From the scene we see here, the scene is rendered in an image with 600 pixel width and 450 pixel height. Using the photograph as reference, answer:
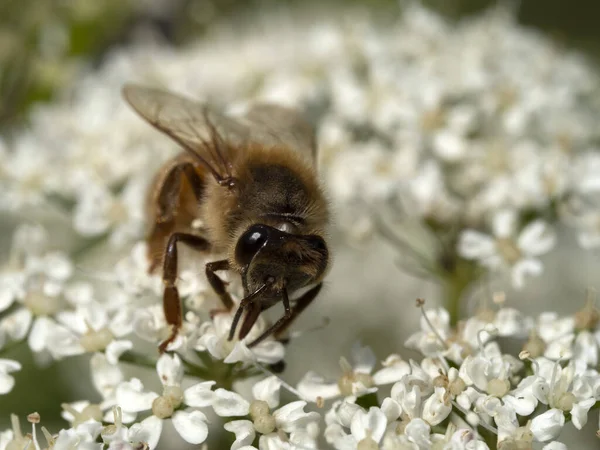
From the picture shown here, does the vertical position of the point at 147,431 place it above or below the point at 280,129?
below

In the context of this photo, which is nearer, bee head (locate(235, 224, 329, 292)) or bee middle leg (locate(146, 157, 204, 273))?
bee head (locate(235, 224, 329, 292))

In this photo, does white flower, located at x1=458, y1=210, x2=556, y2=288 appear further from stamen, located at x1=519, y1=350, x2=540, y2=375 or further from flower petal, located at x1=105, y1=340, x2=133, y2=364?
flower petal, located at x1=105, y1=340, x2=133, y2=364

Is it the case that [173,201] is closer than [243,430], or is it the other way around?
[243,430]

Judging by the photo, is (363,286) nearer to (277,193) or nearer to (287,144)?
(287,144)

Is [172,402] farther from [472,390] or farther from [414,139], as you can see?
[414,139]

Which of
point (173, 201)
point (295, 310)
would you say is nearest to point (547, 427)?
point (295, 310)

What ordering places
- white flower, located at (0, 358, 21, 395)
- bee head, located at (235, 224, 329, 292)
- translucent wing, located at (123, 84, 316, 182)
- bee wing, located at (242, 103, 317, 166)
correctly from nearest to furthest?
bee head, located at (235, 224, 329, 292), white flower, located at (0, 358, 21, 395), translucent wing, located at (123, 84, 316, 182), bee wing, located at (242, 103, 317, 166)

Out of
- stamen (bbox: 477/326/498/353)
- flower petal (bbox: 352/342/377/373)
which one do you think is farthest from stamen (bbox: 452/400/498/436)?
flower petal (bbox: 352/342/377/373)
